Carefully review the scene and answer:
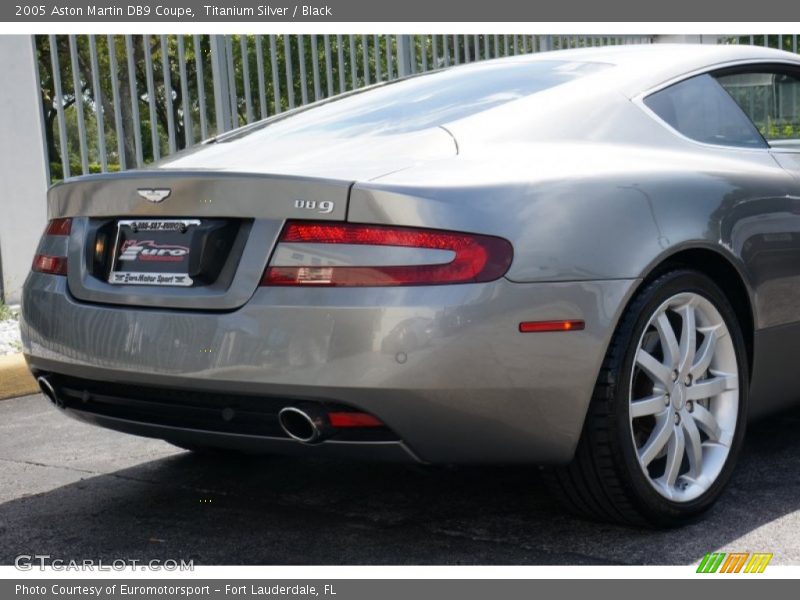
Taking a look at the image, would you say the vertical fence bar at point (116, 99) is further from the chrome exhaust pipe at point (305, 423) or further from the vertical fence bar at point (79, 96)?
the chrome exhaust pipe at point (305, 423)

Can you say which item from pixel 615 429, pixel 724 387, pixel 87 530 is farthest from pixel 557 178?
pixel 87 530

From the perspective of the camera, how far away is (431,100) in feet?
12.8

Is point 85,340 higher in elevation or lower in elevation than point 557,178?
lower

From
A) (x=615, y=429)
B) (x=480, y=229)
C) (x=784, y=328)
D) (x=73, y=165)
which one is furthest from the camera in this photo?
(x=73, y=165)

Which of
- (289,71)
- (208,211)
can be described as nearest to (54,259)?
(208,211)

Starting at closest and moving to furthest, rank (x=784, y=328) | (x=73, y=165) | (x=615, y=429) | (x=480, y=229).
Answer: (x=480, y=229)
(x=615, y=429)
(x=784, y=328)
(x=73, y=165)

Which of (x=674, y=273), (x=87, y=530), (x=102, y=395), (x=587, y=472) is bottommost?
(x=87, y=530)

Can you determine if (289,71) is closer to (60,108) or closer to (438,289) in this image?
(60,108)

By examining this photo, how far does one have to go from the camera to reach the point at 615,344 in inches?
128

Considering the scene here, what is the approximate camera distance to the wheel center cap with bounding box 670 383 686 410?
3.52 m

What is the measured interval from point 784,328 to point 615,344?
37.6 inches

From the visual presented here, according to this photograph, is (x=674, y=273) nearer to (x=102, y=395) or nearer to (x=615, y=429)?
(x=615, y=429)

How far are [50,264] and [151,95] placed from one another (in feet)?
18.4

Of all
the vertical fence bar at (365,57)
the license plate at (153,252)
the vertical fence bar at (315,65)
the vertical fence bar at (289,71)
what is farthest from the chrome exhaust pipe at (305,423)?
the vertical fence bar at (365,57)
